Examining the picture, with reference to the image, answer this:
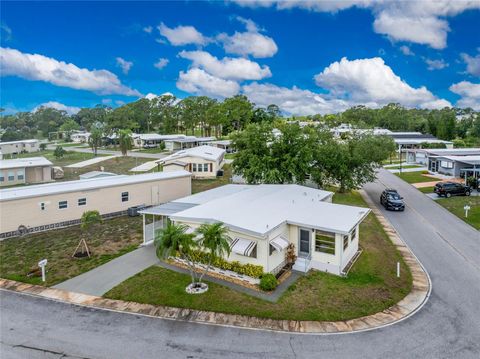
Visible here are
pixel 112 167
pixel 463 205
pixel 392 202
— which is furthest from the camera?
pixel 112 167

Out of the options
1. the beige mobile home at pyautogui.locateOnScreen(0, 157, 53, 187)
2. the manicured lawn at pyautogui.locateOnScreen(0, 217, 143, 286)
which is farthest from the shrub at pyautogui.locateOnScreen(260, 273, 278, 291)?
the beige mobile home at pyautogui.locateOnScreen(0, 157, 53, 187)

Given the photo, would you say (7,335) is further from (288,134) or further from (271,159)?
(288,134)

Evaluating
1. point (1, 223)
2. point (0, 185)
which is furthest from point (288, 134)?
point (0, 185)

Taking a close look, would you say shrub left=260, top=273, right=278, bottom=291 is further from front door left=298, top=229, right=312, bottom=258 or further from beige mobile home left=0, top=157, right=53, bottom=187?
beige mobile home left=0, top=157, right=53, bottom=187

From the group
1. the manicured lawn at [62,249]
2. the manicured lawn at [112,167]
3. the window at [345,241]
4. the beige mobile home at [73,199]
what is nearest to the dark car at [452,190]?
the window at [345,241]

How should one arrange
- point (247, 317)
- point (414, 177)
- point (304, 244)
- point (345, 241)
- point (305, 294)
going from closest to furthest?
point (247, 317), point (305, 294), point (345, 241), point (304, 244), point (414, 177)

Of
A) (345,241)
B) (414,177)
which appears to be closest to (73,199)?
(345,241)

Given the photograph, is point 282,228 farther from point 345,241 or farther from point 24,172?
point 24,172

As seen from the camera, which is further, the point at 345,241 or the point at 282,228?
the point at 345,241
